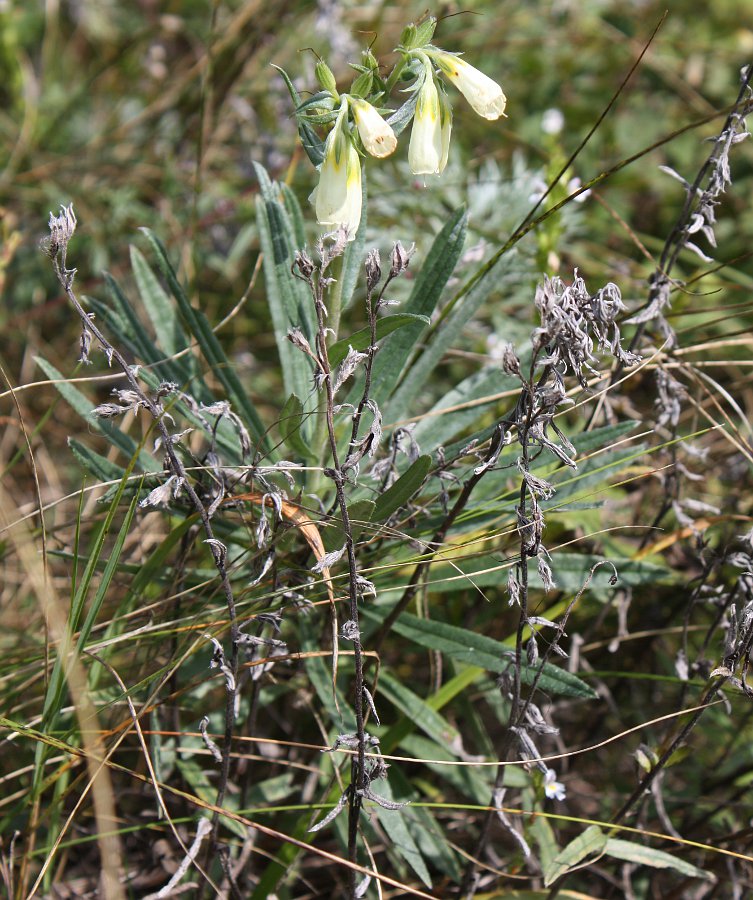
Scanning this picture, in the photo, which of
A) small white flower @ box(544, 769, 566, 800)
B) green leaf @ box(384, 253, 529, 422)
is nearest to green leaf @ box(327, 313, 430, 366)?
green leaf @ box(384, 253, 529, 422)

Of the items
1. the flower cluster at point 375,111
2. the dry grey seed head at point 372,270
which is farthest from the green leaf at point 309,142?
the dry grey seed head at point 372,270

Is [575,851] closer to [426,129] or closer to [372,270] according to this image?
[372,270]

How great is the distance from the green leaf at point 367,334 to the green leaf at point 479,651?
2.18ft

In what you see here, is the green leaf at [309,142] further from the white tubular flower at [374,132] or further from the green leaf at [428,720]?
the green leaf at [428,720]

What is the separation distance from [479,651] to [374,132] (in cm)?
126

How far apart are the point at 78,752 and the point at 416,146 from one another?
146 centimetres

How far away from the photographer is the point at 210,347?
2.42 meters

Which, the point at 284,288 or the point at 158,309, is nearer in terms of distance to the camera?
the point at 284,288

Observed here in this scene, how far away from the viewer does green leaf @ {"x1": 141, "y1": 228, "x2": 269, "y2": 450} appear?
233cm

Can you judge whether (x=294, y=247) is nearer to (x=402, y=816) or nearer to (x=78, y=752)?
(x=78, y=752)

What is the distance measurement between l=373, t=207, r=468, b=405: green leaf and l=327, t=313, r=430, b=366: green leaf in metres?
0.24

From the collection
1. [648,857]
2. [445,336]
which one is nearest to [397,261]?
[445,336]

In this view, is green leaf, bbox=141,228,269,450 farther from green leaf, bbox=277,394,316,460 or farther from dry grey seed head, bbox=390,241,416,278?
dry grey seed head, bbox=390,241,416,278

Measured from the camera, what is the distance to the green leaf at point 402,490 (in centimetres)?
193
